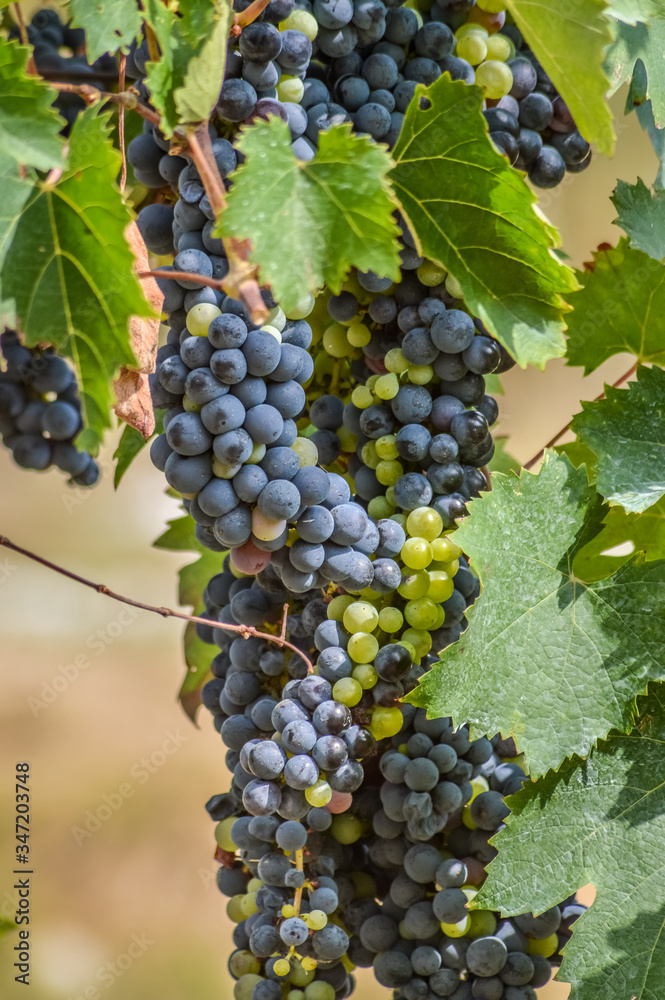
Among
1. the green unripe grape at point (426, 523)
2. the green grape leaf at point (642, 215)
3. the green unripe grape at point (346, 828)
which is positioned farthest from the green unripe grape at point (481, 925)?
the green grape leaf at point (642, 215)

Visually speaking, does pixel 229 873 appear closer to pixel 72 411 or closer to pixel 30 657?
pixel 72 411

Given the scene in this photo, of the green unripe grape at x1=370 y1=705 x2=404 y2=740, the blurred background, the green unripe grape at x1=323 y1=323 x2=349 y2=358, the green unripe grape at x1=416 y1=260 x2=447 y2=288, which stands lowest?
the blurred background

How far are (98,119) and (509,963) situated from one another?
0.71m

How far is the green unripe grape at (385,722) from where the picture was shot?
2.28ft

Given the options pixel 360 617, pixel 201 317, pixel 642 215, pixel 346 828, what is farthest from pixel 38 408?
pixel 642 215

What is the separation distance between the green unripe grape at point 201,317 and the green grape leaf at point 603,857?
1.41ft

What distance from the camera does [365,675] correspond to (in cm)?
68

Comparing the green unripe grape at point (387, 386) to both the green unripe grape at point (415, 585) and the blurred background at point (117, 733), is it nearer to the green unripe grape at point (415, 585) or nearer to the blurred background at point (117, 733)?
the green unripe grape at point (415, 585)

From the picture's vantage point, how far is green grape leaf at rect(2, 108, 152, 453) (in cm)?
52

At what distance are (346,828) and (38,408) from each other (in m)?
0.46

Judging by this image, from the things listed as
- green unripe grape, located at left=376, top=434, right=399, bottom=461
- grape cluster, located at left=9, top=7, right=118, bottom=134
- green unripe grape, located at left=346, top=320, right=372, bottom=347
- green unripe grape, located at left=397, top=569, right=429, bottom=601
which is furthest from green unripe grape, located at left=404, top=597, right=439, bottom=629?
grape cluster, located at left=9, top=7, right=118, bottom=134

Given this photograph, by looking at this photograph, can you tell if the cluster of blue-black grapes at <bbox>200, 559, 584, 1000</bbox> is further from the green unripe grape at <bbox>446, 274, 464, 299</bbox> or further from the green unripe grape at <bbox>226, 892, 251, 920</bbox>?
the green unripe grape at <bbox>446, 274, 464, 299</bbox>

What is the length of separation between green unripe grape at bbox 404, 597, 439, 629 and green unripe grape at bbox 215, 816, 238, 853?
10.3 inches

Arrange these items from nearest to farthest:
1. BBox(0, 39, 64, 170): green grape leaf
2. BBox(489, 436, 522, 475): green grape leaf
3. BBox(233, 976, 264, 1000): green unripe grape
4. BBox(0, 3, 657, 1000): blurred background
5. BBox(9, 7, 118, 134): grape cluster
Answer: BBox(0, 39, 64, 170): green grape leaf < BBox(233, 976, 264, 1000): green unripe grape < BBox(9, 7, 118, 134): grape cluster < BBox(489, 436, 522, 475): green grape leaf < BBox(0, 3, 657, 1000): blurred background
